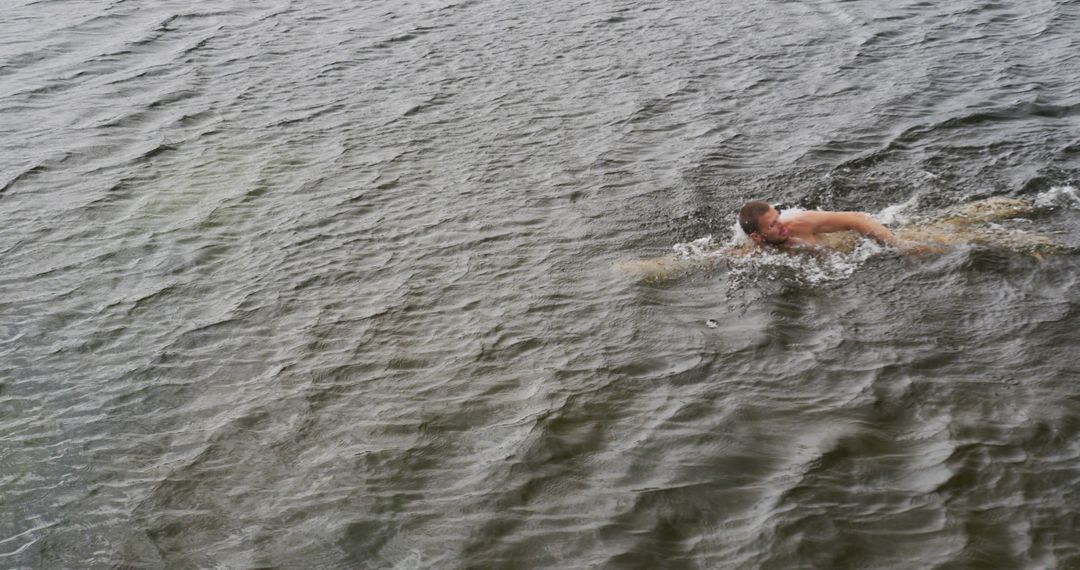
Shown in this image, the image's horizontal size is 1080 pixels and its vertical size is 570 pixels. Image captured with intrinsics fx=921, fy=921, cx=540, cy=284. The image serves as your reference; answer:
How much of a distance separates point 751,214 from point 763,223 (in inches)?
5.9

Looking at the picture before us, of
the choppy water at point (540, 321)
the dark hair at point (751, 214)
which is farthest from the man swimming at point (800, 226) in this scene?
the choppy water at point (540, 321)

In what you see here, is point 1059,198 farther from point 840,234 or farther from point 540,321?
point 540,321

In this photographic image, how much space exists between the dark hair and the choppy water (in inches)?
25.3

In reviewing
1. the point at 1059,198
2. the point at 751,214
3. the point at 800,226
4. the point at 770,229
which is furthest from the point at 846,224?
the point at 1059,198

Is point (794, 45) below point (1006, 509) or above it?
above

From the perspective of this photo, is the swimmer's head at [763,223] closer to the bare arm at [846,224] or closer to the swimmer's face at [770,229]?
the swimmer's face at [770,229]

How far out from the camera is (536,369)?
25.5 ft

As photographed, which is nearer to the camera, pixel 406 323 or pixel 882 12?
pixel 406 323

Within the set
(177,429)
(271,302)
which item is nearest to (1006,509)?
(177,429)

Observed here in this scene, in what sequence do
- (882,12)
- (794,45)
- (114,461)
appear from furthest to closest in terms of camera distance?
(882,12) → (794,45) → (114,461)

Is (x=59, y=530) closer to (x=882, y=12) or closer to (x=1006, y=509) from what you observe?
(x=1006, y=509)

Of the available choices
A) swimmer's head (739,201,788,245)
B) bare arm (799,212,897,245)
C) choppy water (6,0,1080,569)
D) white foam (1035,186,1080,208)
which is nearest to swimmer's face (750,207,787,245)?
swimmer's head (739,201,788,245)

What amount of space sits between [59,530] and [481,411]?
3.11 metres

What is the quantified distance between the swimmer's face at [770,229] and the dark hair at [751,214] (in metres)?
0.04
